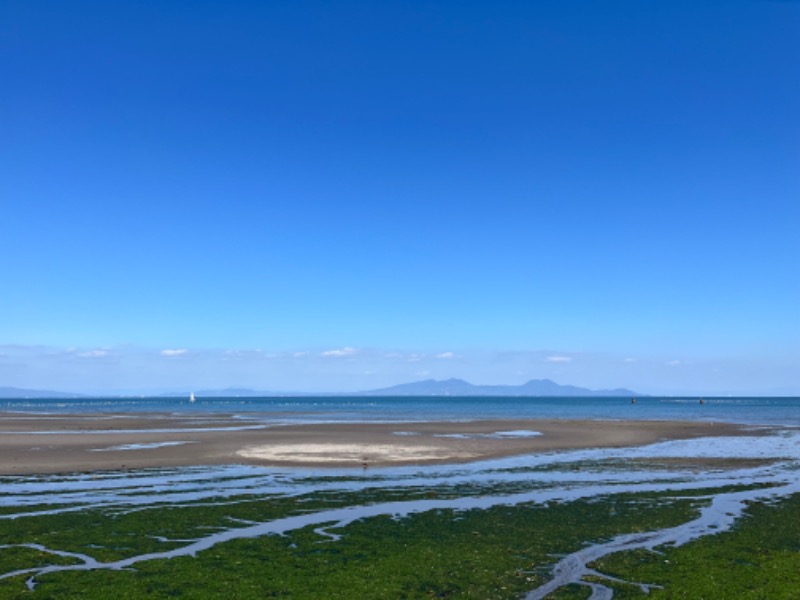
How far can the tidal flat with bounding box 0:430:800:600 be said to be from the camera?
17.3m

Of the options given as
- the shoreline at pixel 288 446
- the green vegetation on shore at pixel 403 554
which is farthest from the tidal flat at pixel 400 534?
the shoreline at pixel 288 446

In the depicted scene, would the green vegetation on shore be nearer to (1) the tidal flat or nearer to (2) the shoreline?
(1) the tidal flat

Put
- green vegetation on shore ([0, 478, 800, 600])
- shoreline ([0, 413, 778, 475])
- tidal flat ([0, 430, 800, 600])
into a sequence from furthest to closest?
shoreline ([0, 413, 778, 475]) < tidal flat ([0, 430, 800, 600]) < green vegetation on shore ([0, 478, 800, 600])

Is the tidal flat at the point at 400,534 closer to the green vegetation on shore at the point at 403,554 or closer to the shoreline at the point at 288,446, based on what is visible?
the green vegetation on shore at the point at 403,554

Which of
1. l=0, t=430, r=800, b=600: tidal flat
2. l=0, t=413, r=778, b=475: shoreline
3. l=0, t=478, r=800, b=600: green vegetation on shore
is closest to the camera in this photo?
l=0, t=478, r=800, b=600: green vegetation on shore

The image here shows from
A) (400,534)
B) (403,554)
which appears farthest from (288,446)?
(403,554)

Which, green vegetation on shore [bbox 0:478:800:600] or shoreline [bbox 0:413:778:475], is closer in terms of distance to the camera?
green vegetation on shore [bbox 0:478:800:600]

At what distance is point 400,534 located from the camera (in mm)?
23078

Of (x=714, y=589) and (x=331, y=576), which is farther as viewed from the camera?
(x=331, y=576)

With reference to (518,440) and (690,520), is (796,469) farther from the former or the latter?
(518,440)

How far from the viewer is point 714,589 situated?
1678 cm

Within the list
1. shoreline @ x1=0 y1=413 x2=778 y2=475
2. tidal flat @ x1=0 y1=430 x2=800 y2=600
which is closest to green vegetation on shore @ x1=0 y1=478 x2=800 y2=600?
tidal flat @ x1=0 y1=430 x2=800 y2=600

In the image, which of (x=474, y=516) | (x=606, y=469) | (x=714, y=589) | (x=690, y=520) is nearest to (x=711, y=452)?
(x=606, y=469)

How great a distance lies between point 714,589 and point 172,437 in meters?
59.7
